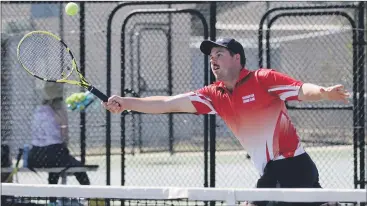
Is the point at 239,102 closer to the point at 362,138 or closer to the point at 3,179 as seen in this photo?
the point at 362,138

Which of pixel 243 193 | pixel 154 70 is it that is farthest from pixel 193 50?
pixel 243 193

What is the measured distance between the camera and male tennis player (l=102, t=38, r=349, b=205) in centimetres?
448

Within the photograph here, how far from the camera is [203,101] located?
479 centimetres

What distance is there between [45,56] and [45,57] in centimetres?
2

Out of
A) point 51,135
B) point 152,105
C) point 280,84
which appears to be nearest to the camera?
point 280,84

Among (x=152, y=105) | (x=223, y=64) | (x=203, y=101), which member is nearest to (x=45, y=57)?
(x=152, y=105)

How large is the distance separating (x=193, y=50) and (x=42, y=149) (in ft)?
9.71

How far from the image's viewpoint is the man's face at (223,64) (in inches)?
180

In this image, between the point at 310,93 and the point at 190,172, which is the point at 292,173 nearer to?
the point at 310,93

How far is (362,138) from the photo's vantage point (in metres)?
6.93

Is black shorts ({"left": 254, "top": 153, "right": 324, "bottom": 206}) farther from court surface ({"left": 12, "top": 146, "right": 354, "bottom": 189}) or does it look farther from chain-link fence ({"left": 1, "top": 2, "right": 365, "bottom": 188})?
court surface ({"left": 12, "top": 146, "right": 354, "bottom": 189})

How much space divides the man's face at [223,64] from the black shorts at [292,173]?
0.57 meters

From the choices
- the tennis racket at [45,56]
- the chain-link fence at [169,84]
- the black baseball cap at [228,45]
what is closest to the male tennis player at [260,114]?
the black baseball cap at [228,45]

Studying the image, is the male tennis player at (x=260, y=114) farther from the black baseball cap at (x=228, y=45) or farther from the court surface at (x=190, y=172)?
the court surface at (x=190, y=172)
